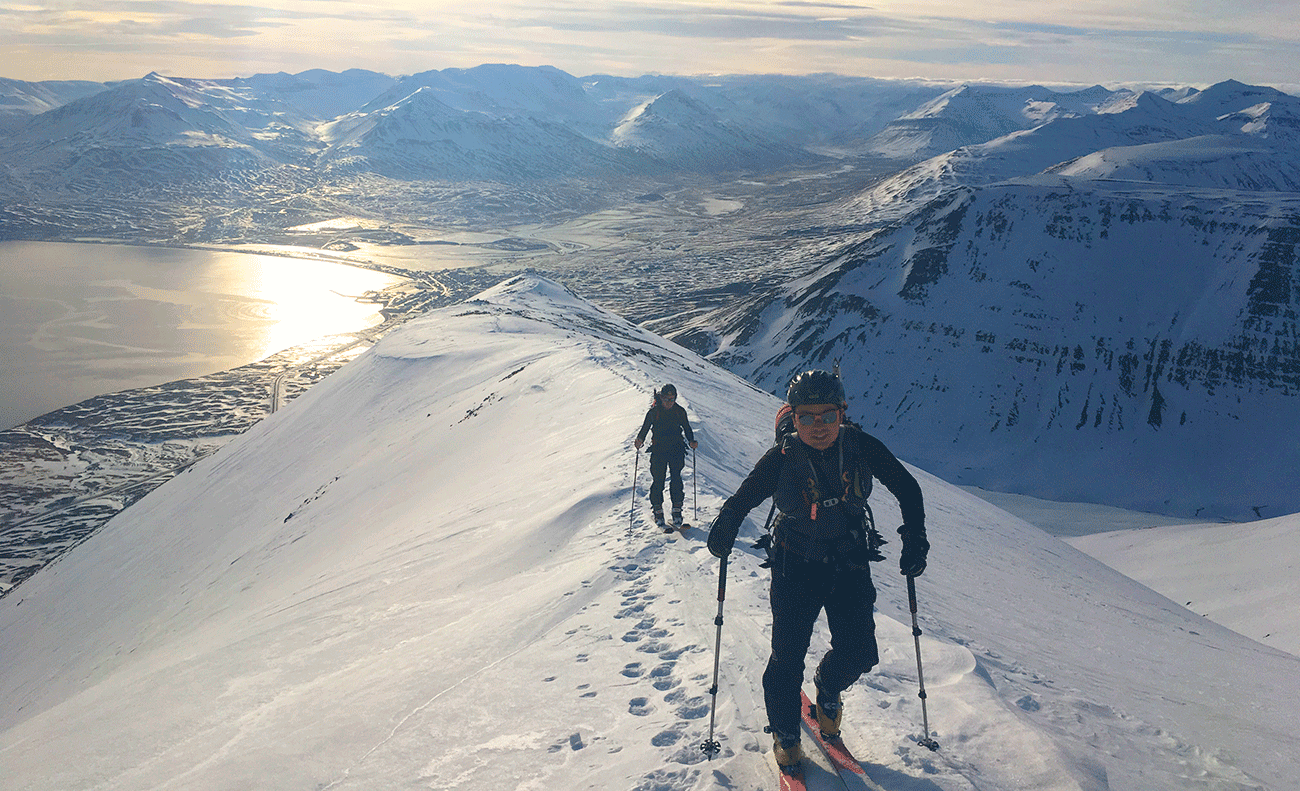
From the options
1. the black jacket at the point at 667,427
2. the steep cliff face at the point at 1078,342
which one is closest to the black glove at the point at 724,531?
the black jacket at the point at 667,427

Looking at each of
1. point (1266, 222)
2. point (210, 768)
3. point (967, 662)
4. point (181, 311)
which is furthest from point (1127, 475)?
point (181, 311)

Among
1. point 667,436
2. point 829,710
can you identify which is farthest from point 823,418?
point 667,436

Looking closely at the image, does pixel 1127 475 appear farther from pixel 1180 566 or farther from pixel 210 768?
pixel 210 768

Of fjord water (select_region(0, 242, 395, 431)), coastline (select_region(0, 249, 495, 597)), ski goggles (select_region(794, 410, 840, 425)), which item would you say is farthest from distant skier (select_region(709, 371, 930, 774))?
fjord water (select_region(0, 242, 395, 431))

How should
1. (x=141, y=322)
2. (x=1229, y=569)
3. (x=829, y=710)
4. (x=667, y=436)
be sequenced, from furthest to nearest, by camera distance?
(x=141, y=322), (x=1229, y=569), (x=667, y=436), (x=829, y=710)

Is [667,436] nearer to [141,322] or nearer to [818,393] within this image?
[818,393]

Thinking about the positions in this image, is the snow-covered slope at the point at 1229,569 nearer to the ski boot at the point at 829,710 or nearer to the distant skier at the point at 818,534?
the ski boot at the point at 829,710
